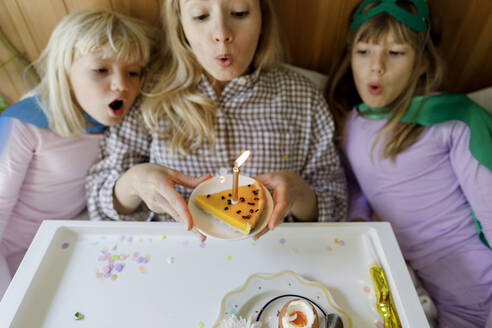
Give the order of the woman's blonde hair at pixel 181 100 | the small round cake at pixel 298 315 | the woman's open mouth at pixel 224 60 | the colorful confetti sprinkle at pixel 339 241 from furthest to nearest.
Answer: the woman's blonde hair at pixel 181 100 < the woman's open mouth at pixel 224 60 < the colorful confetti sprinkle at pixel 339 241 < the small round cake at pixel 298 315

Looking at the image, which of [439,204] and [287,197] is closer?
[287,197]

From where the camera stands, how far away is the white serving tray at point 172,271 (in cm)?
79

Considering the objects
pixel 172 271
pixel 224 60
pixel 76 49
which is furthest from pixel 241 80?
pixel 172 271

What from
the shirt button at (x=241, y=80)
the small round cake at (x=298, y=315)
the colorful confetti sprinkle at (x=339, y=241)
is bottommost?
the colorful confetti sprinkle at (x=339, y=241)

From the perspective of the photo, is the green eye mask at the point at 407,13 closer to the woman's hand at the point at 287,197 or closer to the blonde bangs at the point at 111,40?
the woman's hand at the point at 287,197

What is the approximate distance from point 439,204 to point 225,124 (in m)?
0.92

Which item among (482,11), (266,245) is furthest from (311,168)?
(482,11)

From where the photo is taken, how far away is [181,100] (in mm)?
1196

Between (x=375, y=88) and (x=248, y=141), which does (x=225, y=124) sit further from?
(x=375, y=88)

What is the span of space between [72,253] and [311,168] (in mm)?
910

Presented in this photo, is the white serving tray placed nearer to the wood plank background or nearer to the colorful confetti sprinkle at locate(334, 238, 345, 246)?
the colorful confetti sprinkle at locate(334, 238, 345, 246)

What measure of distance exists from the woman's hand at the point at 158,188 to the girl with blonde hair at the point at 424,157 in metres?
0.81

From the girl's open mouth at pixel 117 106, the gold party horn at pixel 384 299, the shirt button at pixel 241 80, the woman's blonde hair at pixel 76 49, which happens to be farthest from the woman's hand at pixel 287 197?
the woman's blonde hair at pixel 76 49

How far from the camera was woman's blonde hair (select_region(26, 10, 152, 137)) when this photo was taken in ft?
3.79
